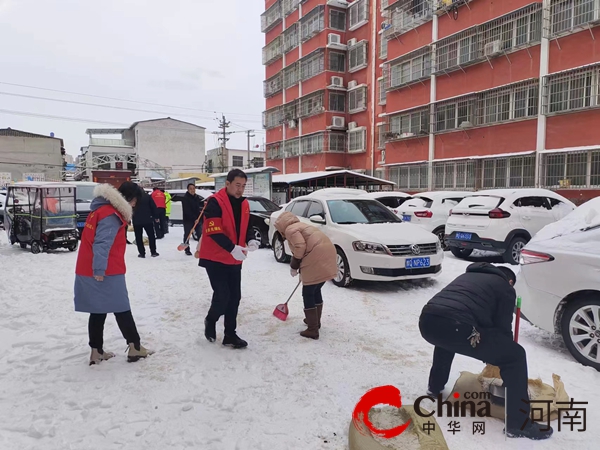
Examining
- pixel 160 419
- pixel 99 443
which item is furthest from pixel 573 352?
pixel 99 443

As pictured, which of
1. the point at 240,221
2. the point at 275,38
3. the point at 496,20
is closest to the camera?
the point at 240,221

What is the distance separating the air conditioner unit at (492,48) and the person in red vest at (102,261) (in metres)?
17.6

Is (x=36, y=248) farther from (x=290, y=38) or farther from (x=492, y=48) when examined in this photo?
(x=290, y=38)

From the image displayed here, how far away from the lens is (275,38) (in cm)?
3612

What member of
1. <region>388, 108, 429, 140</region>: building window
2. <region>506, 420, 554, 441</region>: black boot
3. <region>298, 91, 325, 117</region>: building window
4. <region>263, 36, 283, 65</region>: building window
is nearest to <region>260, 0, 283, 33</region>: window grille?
<region>263, 36, 283, 65</region>: building window

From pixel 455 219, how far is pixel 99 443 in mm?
8372

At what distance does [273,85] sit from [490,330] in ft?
122

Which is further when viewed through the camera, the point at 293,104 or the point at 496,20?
the point at 293,104

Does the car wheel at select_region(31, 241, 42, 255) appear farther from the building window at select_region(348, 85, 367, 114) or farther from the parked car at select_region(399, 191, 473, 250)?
the building window at select_region(348, 85, 367, 114)

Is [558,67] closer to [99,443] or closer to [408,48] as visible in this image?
[408,48]

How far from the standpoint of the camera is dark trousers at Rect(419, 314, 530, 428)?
8.38ft

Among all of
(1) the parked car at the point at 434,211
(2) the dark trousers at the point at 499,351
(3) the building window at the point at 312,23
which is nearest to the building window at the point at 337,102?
(3) the building window at the point at 312,23

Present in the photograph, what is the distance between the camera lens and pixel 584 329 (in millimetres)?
3691

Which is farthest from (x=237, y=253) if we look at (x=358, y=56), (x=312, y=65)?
(x=312, y=65)
